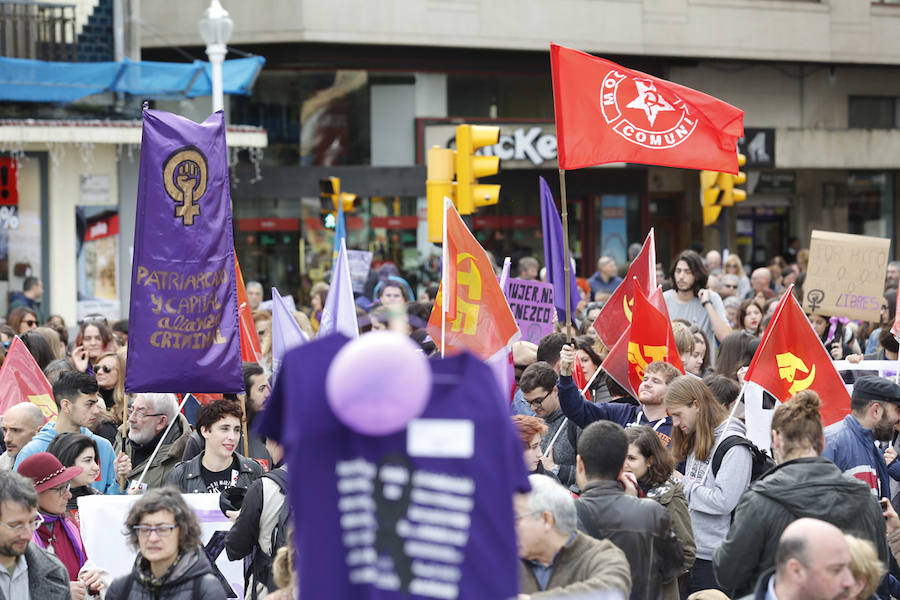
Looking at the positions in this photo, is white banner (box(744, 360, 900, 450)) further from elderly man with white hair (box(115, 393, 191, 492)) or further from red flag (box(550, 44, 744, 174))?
elderly man with white hair (box(115, 393, 191, 492))

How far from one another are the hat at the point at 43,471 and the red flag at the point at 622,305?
17.0 feet

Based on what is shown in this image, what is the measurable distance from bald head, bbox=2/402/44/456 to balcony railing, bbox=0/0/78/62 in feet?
49.9

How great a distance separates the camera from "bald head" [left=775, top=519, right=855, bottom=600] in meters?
4.14

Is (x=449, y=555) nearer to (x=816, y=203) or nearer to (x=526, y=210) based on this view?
(x=526, y=210)

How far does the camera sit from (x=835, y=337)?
1290 centimetres

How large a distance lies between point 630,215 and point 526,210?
309cm

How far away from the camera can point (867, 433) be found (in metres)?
6.59

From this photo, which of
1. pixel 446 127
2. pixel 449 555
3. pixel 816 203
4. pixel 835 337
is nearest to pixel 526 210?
pixel 446 127

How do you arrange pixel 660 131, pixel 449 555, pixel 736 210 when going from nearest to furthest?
pixel 449 555 → pixel 660 131 → pixel 736 210

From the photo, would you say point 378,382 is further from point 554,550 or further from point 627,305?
point 627,305

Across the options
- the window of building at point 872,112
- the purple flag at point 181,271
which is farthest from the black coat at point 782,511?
the window of building at point 872,112

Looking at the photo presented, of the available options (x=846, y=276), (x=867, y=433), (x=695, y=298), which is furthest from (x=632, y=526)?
(x=846, y=276)

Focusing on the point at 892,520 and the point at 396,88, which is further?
the point at 396,88

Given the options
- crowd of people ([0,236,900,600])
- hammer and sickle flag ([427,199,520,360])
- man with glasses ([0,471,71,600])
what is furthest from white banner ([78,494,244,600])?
hammer and sickle flag ([427,199,520,360])
